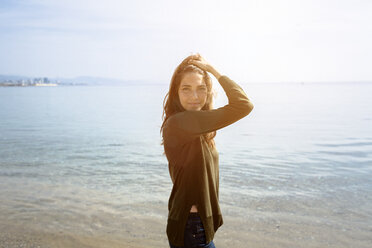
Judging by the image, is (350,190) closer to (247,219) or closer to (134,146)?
(247,219)

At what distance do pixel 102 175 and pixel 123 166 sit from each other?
51.8 inches

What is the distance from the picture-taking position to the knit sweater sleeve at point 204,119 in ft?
8.60

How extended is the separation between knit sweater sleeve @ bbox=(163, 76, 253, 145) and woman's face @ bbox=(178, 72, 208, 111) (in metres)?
0.24

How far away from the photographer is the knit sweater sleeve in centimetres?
262

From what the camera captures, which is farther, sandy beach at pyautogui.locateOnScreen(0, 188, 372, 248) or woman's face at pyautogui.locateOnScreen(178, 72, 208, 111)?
sandy beach at pyautogui.locateOnScreen(0, 188, 372, 248)

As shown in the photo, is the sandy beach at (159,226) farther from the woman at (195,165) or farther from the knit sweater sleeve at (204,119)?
the knit sweater sleeve at (204,119)

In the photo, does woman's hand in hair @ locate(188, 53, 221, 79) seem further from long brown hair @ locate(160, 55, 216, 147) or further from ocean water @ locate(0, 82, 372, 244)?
ocean water @ locate(0, 82, 372, 244)

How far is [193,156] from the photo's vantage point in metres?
2.69

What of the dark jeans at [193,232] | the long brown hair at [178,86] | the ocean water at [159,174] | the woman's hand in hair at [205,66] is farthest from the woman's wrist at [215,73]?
the ocean water at [159,174]

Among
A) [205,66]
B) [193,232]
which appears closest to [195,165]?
[193,232]

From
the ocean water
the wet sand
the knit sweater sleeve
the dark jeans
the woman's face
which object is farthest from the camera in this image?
the ocean water

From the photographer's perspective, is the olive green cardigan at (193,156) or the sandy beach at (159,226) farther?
the sandy beach at (159,226)

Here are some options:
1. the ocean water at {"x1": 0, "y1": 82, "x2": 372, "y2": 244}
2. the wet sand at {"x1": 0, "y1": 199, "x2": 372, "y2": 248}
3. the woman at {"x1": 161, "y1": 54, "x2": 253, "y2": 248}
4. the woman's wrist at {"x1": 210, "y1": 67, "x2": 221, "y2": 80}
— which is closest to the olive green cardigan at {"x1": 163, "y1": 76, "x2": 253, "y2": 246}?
the woman at {"x1": 161, "y1": 54, "x2": 253, "y2": 248}

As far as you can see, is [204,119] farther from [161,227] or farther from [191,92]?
[161,227]
